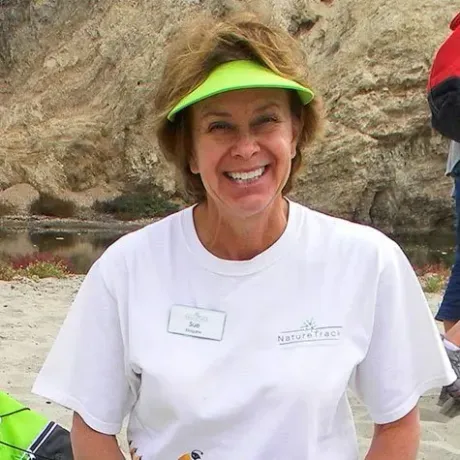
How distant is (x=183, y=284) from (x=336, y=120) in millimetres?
14927

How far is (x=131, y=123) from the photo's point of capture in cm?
1766

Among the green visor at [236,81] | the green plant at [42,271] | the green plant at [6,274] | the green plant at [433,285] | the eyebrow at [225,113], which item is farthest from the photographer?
the green plant at [42,271]

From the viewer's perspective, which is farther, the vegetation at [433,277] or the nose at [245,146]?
the vegetation at [433,277]

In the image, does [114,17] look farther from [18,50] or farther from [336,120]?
[336,120]

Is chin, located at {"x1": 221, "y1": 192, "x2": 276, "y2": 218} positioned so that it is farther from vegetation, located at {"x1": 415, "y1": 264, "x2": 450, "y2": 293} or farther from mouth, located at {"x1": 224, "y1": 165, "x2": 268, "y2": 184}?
vegetation, located at {"x1": 415, "y1": 264, "x2": 450, "y2": 293}

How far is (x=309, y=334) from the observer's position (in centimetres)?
197

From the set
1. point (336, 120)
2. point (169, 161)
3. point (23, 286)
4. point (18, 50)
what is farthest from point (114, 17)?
point (169, 161)

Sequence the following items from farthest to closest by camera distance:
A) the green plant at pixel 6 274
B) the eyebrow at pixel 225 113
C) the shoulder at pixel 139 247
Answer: the green plant at pixel 6 274 < the shoulder at pixel 139 247 < the eyebrow at pixel 225 113

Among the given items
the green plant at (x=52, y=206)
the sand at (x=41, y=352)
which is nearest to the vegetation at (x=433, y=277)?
the sand at (x=41, y=352)

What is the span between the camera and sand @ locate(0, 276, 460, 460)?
148 inches

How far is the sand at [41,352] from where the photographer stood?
3.76 m

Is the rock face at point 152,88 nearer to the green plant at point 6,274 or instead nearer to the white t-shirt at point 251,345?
the green plant at point 6,274

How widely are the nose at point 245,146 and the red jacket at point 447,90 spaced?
1.85 metres

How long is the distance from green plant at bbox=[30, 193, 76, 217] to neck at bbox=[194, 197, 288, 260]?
15.4m
